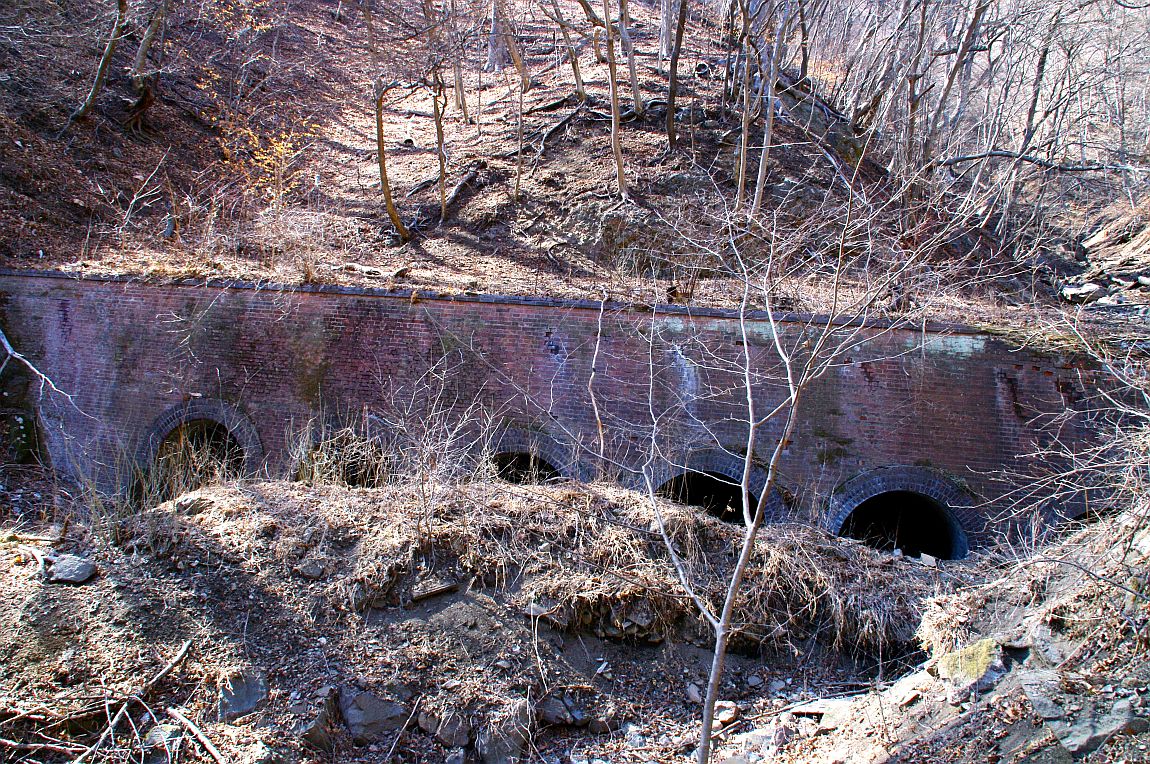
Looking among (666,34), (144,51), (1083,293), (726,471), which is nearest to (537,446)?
(726,471)

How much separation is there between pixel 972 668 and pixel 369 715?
418 cm

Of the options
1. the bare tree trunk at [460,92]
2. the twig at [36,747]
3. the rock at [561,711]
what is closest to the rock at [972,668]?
the rock at [561,711]

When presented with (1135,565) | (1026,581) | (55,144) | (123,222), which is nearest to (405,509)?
(1026,581)

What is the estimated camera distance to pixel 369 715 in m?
4.69

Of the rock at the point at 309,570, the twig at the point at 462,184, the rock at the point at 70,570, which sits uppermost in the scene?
the twig at the point at 462,184

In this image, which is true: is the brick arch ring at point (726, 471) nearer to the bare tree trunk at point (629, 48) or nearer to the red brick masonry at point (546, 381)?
the red brick masonry at point (546, 381)

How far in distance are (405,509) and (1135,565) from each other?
5.44 m

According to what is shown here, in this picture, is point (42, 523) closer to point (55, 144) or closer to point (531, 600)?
point (531, 600)

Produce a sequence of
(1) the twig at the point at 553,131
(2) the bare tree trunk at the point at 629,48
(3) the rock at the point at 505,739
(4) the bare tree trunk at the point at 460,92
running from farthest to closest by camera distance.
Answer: (4) the bare tree trunk at the point at 460,92, (1) the twig at the point at 553,131, (2) the bare tree trunk at the point at 629,48, (3) the rock at the point at 505,739

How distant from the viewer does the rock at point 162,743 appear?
4055mm

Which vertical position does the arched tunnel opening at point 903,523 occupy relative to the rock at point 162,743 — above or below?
below

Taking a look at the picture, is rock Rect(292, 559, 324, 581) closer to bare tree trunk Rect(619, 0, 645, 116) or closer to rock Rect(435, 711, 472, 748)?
rock Rect(435, 711, 472, 748)

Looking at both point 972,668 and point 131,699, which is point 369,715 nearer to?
point 131,699

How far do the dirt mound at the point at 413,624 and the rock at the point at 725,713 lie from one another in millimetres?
44
